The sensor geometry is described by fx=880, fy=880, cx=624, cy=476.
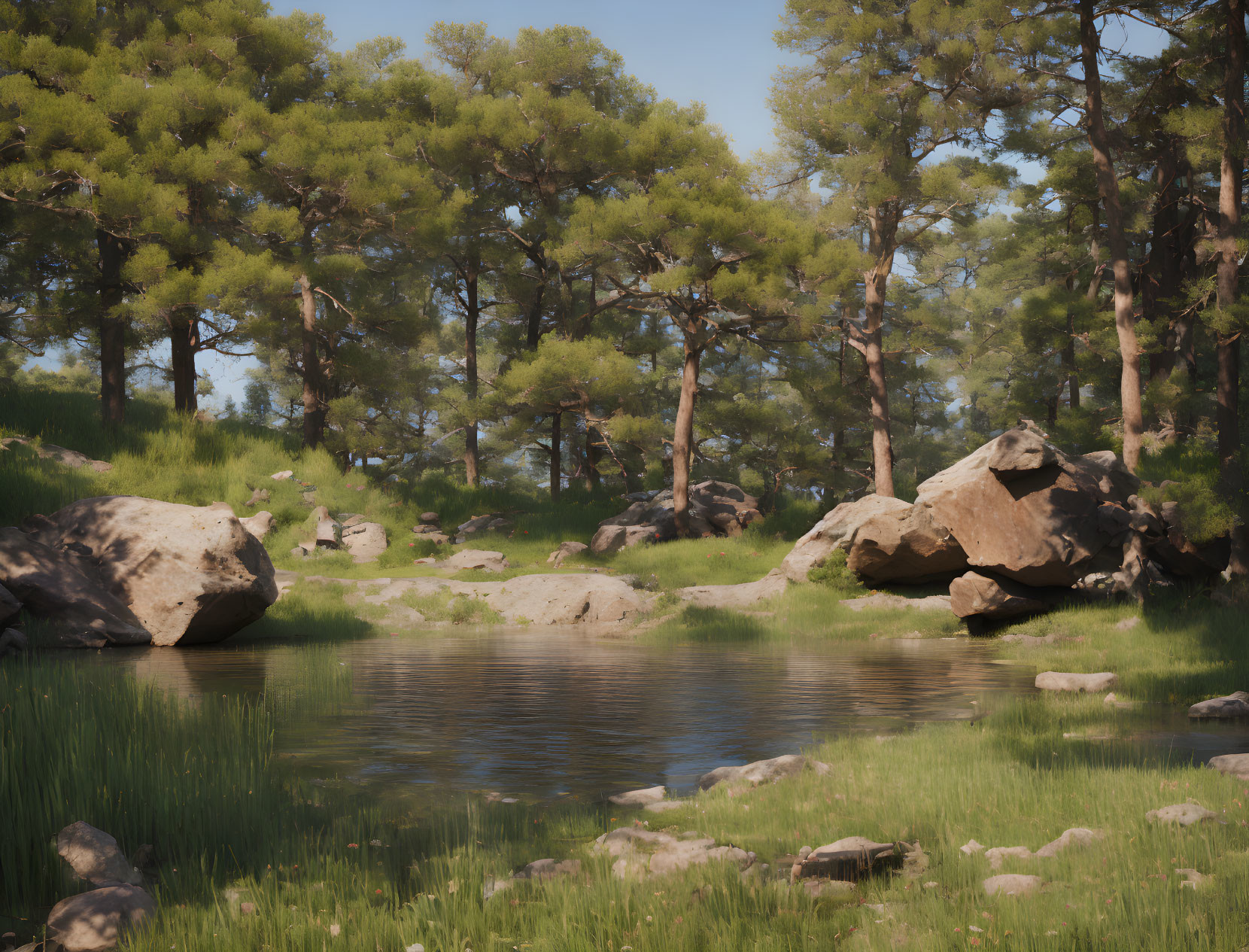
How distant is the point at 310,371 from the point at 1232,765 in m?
28.3

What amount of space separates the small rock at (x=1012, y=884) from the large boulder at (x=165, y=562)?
1350 cm

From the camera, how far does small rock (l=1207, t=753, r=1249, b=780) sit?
566cm

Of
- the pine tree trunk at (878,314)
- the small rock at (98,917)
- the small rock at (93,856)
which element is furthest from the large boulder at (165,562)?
the pine tree trunk at (878,314)

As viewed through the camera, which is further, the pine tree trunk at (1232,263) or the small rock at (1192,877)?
the pine tree trunk at (1232,263)

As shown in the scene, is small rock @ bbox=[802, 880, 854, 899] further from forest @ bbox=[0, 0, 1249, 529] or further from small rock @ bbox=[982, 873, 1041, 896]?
forest @ bbox=[0, 0, 1249, 529]

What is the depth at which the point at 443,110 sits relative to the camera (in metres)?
31.1

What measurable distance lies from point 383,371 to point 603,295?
44.2 feet

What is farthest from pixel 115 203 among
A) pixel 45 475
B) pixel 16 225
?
pixel 45 475

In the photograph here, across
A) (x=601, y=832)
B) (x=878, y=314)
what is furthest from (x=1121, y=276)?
(x=601, y=832)

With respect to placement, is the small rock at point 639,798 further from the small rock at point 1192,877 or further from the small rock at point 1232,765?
the small rock at point 1232,765

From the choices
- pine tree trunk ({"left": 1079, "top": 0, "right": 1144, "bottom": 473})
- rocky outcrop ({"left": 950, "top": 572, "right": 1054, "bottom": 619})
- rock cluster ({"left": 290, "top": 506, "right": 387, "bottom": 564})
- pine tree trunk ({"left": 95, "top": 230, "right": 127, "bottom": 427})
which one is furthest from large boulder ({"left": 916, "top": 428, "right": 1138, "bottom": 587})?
pine tree trunk ({"left": 95, "top": 230, "right": 127, "bottom": 427})

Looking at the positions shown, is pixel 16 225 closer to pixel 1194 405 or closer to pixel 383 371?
pixel 383 371

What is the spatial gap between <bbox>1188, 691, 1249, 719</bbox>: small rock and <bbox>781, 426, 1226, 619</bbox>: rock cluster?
7002 mm

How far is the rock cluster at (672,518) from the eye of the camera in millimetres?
28047
